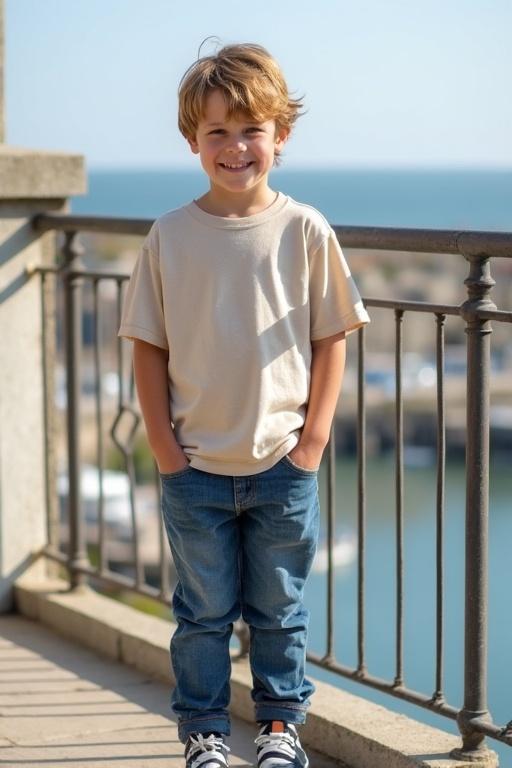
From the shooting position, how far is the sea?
4.71 m

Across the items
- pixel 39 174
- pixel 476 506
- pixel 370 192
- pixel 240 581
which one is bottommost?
pixel 240 581

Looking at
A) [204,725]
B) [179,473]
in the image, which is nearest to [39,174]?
[179,473]

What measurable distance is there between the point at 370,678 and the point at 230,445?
40.9 inches

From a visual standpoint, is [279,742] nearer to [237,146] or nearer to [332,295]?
[332,295]

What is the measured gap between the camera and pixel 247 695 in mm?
→ 3393

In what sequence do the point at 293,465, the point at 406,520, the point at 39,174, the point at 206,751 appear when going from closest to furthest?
1. the point at 293,465
2. the point at 206,751
3. the point at 39,174
4. the point at 406,520

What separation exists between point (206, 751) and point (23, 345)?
82.2 inches

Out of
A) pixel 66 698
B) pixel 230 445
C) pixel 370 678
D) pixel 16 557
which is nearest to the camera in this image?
pixel 230 445

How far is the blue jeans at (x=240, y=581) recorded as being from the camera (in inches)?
102

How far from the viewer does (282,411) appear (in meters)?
2.59

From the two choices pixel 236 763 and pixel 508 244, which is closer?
pixel 508 244

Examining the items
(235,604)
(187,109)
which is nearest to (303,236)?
(187,109)

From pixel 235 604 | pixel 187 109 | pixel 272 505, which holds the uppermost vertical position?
pixel 187 109

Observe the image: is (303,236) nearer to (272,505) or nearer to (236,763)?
(272,505)
